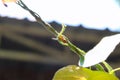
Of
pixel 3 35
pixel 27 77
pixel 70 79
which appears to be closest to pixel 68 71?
pixel 70 79

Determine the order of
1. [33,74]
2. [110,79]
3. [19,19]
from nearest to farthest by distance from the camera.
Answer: [110,79], [19,19], [33,74]

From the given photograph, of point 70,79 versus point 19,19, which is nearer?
point 70,79

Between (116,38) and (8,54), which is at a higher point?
(116,38)

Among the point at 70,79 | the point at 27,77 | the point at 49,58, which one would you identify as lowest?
the point at 27,77

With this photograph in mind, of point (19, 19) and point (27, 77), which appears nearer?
point (19, 19)

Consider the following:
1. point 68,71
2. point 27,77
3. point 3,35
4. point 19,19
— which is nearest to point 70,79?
point 68,71

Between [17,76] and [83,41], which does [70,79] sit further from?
[17,76]

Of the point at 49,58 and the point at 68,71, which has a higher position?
the point at 68,71

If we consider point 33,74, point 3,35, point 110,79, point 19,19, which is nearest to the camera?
point 110,79

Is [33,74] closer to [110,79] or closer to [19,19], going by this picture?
[19,19]
